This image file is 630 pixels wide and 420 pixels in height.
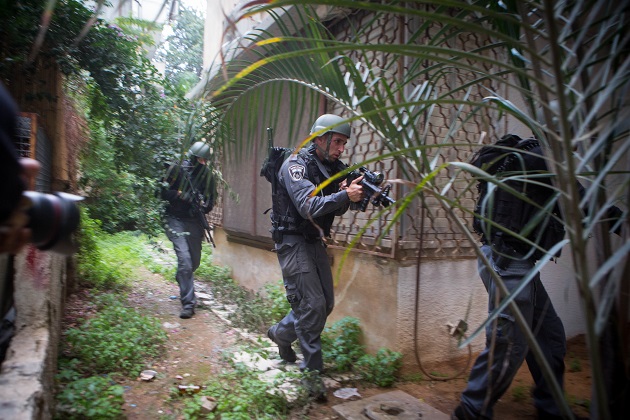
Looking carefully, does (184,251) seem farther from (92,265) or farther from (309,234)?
(309,234)

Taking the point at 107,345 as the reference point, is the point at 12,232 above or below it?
above

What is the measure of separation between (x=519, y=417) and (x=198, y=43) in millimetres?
21325

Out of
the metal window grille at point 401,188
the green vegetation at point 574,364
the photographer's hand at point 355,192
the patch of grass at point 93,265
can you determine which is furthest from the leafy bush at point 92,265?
the green vegetation at point 574,364

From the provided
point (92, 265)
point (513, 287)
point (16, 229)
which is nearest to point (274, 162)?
point (513, 287)

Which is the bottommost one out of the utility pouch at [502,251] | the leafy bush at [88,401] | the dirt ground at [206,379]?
the dirt ground at [206,379]

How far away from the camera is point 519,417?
8.33 ft

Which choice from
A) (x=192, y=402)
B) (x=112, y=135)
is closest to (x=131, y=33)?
(x=112, y=135)

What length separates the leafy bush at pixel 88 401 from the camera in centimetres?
216

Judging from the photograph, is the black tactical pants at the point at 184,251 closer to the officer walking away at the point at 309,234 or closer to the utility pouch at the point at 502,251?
the officer walking away at the point at 309,234

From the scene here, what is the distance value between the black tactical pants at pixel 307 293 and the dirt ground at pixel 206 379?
362mm

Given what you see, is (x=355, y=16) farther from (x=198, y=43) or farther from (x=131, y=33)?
(x=198, y=43)

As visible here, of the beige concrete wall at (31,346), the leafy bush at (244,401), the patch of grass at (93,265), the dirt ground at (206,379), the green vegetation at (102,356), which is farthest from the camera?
the patch of grass at (93,265)

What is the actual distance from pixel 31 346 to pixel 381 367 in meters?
2.18

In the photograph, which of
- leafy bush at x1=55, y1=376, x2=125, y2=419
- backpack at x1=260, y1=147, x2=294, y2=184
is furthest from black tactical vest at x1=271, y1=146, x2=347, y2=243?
leafy bush at x1=55, y1=376, x2=125, y2=419
